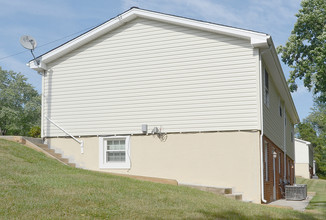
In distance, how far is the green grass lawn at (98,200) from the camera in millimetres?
8422

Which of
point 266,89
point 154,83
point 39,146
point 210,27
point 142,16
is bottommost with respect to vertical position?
point 39,146

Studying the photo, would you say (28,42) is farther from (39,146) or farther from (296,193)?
(296,193)

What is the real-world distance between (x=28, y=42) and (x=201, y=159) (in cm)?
853

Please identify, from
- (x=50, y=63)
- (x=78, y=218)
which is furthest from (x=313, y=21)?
(x=78, y=218)

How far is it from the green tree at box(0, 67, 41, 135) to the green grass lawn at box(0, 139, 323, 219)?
45.8m

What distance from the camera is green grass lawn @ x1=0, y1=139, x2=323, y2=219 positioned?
8.42 m

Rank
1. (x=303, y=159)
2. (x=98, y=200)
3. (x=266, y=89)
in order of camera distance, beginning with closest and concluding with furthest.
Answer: (x=98, y=200)
(x=266, y=89)
(x=303, y=159)

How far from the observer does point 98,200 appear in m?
9.34

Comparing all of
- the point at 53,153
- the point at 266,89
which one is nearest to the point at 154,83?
the point at 266,89

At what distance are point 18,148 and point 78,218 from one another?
8.56m

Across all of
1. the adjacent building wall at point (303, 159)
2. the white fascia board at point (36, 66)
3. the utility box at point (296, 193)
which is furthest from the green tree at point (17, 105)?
the utility box at point (296, 193)

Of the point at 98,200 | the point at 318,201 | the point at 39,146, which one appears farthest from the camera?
the point at 318,201

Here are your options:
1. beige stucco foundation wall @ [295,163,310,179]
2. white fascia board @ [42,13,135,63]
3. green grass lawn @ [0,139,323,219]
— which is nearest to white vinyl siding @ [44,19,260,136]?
white fascia board @ [42,13,135,63]

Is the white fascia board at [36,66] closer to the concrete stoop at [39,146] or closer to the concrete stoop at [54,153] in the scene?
the concrete stoop at [39,146]
